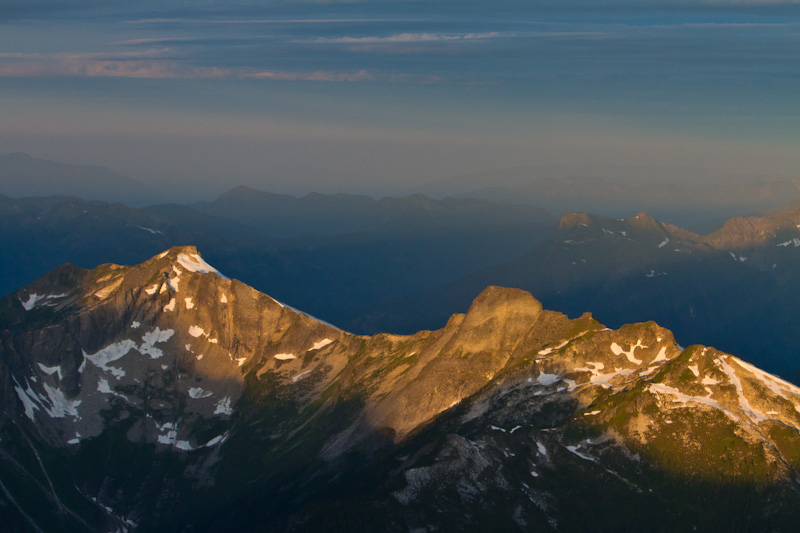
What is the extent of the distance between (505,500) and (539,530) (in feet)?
37.2

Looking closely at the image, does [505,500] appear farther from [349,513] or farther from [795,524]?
[795,524]

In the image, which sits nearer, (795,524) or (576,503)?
(795,524)

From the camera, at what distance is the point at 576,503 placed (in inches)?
7810

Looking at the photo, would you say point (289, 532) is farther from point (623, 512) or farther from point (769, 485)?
point (769, 485)

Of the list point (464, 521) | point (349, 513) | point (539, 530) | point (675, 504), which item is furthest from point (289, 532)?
point (675, 504)

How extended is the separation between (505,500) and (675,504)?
40322 mm

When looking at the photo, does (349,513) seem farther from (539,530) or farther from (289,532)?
(539,530)

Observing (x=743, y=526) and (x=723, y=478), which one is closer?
(x=743, y=526)

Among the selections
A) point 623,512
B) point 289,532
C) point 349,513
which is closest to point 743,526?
point 623,512

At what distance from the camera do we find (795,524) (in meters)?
183

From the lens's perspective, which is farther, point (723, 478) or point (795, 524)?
point (723, 478)

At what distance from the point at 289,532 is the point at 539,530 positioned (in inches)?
2363

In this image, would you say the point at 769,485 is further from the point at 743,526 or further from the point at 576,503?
the point at 576,503

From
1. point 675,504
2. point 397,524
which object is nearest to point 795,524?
point 675,504
